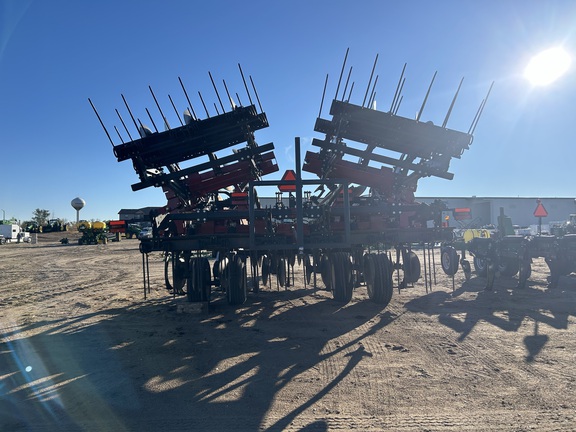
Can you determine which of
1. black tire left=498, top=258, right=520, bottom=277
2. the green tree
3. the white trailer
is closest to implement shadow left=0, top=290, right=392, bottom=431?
black tire left=498, top=258, right=520, bottom=277

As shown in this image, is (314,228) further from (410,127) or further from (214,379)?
(214,379)

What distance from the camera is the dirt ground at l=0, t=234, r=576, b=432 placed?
10.8 feet

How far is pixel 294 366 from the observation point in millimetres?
4449

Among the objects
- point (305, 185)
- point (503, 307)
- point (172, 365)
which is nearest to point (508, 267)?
point (503, 307)

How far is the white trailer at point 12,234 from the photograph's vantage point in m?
46.1

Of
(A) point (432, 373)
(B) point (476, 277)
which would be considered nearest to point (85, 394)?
(A) point (432, 373)

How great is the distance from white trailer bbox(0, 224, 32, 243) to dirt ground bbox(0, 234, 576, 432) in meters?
46.9

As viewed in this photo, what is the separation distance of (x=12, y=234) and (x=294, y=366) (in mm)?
53753

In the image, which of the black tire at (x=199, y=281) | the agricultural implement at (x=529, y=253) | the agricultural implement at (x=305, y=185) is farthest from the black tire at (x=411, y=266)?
the black tire at (x=199, y=281)

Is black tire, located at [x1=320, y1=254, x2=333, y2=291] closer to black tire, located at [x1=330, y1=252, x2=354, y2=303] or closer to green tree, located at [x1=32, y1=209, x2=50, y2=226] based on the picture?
black tire, located at [x1=330, y1=252, x2=354, y2=303]

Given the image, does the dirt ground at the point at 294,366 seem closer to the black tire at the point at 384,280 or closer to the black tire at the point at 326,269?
the black tire at the point at 384,280

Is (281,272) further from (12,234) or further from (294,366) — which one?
(12,234)

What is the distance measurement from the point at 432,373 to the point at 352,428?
4.75 ft

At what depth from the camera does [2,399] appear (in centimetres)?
374
